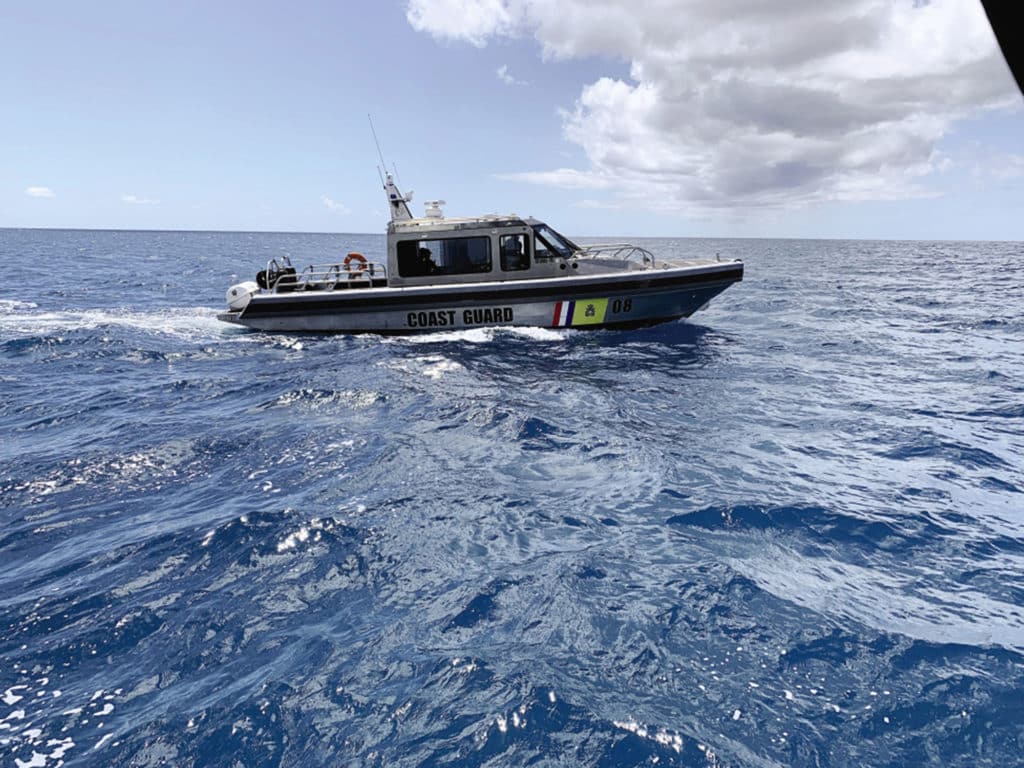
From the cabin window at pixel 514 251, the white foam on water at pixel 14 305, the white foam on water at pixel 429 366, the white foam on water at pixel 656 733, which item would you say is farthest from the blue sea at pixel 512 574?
the white foam on water at pixel 14 305

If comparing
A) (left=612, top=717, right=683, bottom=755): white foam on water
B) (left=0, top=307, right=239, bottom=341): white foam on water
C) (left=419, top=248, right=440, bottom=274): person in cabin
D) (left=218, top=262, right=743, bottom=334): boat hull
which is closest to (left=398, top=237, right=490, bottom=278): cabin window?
(left=419, top=248, right=440, bottom=274): person in cabin

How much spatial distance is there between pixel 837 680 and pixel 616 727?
1420 millimetres

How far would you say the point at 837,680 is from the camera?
10.6ft

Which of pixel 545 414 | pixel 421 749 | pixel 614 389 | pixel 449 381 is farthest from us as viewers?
pixel 449 381

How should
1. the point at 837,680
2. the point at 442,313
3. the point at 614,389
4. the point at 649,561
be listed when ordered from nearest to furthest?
1. the point at 837,680
2. the point at 649,561
3. the point at 614,389
4. the point at 442,313

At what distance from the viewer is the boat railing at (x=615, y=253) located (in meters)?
13.9

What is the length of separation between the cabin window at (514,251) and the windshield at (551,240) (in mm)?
380

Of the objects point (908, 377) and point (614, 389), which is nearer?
point (614, 389)

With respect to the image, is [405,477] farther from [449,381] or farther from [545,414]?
[449,381]

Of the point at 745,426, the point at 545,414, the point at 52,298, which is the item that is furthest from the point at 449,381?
the point at 52,298

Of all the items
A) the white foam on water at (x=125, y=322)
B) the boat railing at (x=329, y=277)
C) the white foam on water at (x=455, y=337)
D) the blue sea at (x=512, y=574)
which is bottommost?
the blue sea at (x=512, y=574)

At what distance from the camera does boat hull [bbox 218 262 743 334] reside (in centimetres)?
1306

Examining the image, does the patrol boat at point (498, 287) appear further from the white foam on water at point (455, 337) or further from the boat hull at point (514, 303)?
the white foam on water at point (455, 337)

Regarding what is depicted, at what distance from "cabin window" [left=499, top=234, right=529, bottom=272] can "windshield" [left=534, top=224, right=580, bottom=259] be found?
0.38 m
